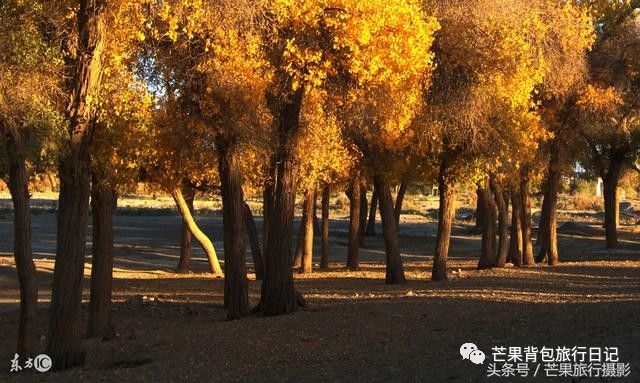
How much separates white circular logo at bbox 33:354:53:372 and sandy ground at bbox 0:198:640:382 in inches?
4.1

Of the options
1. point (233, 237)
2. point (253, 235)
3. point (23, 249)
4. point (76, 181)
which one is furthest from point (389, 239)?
point (76, 181)

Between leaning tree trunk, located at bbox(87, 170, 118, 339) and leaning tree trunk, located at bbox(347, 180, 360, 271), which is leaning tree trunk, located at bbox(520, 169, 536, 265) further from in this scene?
leaning tree trunk, located at bbox(87, 170, 118, 339)

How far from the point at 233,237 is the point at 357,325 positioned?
3.39m

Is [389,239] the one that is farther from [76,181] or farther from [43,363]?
[76,181]

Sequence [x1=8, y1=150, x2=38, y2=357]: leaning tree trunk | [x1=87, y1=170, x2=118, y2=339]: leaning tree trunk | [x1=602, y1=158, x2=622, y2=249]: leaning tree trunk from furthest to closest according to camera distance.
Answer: [x1=602, y1=158, x2=622, y2=249]: leaning tree trunk < [x1=87, y1=170, x2=118, y2=339]: leaning tree trunk < [x1=8, y1=150, x2=38, y2=357]: leaning tree trunk

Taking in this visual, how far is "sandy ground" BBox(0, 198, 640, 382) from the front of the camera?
10.5 meters

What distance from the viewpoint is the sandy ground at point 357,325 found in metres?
10.5

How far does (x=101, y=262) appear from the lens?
46.8 ft

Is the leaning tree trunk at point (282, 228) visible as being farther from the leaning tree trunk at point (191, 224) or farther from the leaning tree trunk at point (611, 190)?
the leaning tree trunk at point (611, 190)

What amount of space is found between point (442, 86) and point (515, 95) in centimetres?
175

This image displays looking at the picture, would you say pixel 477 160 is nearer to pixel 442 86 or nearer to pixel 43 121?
pixel 442 86

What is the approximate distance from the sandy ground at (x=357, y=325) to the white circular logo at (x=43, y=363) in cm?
10

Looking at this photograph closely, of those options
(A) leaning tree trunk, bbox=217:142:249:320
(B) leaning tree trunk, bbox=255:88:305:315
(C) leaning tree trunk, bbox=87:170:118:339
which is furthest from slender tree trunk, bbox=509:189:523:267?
(C) leaning tree trunk, bbox=87:170:118:339

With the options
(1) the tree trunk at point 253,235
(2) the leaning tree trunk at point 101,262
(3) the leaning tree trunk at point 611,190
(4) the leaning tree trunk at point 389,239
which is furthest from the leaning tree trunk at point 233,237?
(3) the leaning tree trunk at point 611,190
